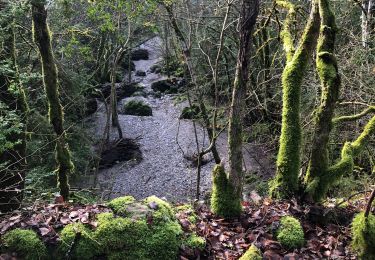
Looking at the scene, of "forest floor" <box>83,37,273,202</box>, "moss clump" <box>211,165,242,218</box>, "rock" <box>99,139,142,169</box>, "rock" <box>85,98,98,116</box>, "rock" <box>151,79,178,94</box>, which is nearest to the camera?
"moss clump" <box>211,165,242,218</box>

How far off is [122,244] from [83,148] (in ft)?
34.8

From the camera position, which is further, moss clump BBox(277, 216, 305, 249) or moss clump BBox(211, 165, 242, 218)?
moss clump BBox(211, 165, 242, 218)

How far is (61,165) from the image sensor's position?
18.5 feet

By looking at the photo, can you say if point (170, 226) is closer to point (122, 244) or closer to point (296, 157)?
point (122, 244)

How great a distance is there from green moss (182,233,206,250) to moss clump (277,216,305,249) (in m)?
0.93

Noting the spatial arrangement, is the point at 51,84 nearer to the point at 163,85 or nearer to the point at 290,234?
the point at 290,234

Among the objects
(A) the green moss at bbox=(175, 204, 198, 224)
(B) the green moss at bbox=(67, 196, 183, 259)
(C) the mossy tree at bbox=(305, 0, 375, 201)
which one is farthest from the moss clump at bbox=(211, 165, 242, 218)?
(C) the mossy tree at bbox=(305, 0, 375, 201)

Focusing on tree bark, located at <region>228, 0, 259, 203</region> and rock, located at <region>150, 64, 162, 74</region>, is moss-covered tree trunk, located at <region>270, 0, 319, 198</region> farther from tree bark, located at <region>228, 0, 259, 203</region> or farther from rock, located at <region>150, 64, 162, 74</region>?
rock, located at <region>150, 64, 162, 74</region>

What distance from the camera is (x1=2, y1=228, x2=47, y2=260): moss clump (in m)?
3.62

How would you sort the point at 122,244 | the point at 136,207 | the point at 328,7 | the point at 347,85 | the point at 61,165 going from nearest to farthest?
the point at 122,244 < the point at 136,207 < the point at 328,7 < the point at 61,165 < the point at 347,85

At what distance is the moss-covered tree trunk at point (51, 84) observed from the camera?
206 inches

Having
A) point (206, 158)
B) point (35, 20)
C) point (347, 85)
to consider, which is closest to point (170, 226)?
point (35, 20)

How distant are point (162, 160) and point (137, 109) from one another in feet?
19.6

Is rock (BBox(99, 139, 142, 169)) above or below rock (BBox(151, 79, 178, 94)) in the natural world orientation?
below
